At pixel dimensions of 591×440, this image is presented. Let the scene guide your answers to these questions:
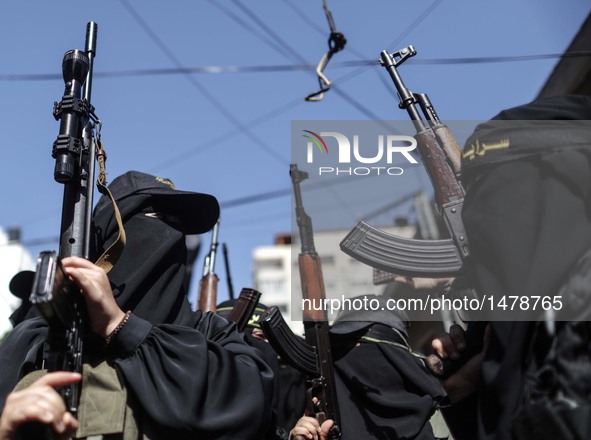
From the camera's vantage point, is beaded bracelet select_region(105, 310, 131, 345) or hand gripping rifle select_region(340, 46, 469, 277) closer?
beaded bracelet select_region(105, 310, 131, 345)

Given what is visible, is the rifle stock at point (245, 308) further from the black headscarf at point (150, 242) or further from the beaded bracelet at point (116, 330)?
the beaded bracelet at point (116, 330)

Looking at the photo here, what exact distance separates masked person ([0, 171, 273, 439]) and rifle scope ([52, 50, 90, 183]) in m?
0.33

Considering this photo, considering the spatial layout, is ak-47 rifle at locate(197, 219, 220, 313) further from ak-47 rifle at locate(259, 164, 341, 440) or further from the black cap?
the black cap

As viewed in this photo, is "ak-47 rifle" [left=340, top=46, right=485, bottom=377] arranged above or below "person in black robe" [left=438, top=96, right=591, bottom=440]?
above

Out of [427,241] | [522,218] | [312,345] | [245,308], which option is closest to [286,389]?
[312,345]

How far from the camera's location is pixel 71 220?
2242mm

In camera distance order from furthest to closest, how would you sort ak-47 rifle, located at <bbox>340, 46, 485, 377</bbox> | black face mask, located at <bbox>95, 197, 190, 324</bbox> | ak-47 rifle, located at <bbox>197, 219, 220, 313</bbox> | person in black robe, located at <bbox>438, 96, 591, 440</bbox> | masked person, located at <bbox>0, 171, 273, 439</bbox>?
ak-47 rifle, located at <bbox>197, 219, 220, 313</bbox> < ak-47 rifle, located at <bbox>340, 46, 485, 377</bbox> < black face mask, located at <bbox>95, 197, 190, 324</bbox> < masked person, located at <bbox>0, 171, 273, 439</bbox> < person in black robe, located at <bbox>438, 96, 591, 440</bbox>

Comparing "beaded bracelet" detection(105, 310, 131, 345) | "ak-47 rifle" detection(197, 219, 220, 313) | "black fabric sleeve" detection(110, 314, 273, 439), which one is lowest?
"black fabric sleeve" detection(110, 314, 273, 439)

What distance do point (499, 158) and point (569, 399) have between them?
2.31 feet

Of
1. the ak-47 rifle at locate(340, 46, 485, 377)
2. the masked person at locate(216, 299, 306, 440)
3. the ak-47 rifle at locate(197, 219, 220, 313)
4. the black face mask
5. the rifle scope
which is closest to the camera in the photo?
the rifle scope

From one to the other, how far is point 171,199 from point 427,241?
3.83 feet

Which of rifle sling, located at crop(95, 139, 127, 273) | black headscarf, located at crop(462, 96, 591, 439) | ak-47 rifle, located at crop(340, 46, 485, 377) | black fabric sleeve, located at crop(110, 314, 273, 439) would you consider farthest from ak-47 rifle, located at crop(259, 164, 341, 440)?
black headscarf, located at crop(462, 96, 591, 439)

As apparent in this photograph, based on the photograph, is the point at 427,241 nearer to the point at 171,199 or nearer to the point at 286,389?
the point at 171,199

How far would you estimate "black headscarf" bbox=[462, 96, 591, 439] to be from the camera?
155 centimetres
